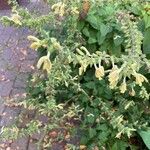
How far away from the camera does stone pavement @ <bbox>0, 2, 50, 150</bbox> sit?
119 inches

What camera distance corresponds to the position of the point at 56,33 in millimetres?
3105

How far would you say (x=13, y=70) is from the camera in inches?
147

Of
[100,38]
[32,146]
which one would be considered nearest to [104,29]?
[100,38]

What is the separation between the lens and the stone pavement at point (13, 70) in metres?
3.02

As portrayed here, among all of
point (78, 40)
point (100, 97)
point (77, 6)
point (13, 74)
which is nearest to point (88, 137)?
point (100, 97)

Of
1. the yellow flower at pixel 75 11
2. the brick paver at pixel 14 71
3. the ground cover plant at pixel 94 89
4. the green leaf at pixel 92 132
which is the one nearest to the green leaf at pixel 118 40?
the ground cover plant at pixel 94 89

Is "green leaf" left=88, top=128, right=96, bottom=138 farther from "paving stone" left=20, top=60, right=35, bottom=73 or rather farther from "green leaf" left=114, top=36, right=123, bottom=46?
"paving stone" left=20, top=60, right=35, bottom=73

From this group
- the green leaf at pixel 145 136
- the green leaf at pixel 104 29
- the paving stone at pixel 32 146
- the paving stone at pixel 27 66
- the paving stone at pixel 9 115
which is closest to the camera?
the green leaf at pixel 145 136

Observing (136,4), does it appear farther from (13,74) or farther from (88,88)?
(13,74)

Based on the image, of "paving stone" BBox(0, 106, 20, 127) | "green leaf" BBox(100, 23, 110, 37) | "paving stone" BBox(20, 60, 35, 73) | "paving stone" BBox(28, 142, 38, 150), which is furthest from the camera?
"paving stone" BBox(20, 60, 35, 73)

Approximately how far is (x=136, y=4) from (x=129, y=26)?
3.04 feet

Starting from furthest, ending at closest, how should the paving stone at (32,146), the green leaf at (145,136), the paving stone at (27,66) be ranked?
the paving stone at (27,66) → the paving stone at (32,146) → the green leaf at (145,136)

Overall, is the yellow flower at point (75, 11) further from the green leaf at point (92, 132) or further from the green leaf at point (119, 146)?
the green leaf at point (119, 146)

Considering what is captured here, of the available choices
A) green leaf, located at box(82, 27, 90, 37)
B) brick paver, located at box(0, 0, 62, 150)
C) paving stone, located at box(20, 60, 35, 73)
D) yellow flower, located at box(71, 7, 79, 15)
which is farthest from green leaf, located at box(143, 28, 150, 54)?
paving stone, located at box(20, 60, 35, 73)
